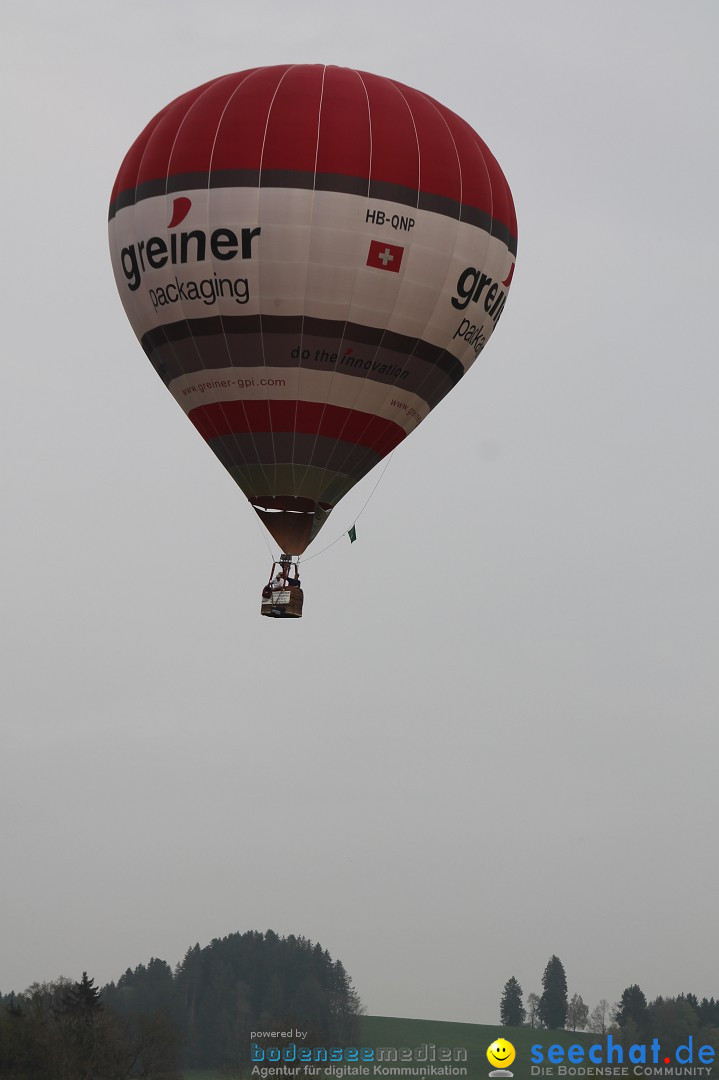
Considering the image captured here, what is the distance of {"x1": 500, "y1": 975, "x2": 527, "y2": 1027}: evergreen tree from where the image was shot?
11825 centimetres

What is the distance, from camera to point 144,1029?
64938 mm

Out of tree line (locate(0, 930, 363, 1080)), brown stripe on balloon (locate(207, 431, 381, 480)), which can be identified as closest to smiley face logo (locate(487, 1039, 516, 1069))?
tree line (locate(0, 930, 363, 1080))

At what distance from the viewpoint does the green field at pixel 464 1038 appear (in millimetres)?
87375

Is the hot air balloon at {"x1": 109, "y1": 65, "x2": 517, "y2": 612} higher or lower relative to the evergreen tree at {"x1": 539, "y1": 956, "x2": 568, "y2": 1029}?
higher

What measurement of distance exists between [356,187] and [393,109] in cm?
205

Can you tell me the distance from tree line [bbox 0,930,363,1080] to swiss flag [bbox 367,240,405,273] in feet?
92.0

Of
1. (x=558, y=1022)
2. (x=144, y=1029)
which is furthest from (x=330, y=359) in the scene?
(x=558, y=1022)

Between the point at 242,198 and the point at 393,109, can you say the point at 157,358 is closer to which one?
the point at 242,198

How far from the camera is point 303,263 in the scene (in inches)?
1244

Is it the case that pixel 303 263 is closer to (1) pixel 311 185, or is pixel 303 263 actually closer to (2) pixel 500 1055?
(1) pixel 311 185

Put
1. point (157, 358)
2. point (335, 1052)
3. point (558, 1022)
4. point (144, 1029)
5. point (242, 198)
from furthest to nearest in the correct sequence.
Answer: point (558, 1022) < point (335, 1052) < point (144, 1029) < point (157, 358) < point (242, 198)

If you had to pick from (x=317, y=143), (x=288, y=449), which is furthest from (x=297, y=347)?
(x=317, y=143)

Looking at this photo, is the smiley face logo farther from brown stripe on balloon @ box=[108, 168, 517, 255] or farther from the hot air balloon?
brown stripe on balloon @ box=[108, 168, 517, 255]

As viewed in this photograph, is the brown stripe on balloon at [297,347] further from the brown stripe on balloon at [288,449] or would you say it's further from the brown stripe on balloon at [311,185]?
the brown stripe on balloon at [311,185]
